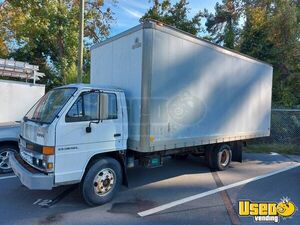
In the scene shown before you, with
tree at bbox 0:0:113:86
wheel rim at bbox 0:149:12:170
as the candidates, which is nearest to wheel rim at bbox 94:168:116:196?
wheel rim at bbox 0:149:12:170

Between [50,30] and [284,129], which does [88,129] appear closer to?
[284,129]

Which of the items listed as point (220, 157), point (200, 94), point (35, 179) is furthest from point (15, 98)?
point (220, 157)

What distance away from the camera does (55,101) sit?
5.15m

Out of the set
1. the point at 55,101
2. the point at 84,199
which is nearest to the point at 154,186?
the point at 84,199

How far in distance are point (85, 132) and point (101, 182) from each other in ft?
3.35

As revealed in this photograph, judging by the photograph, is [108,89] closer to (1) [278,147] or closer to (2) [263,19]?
(1) [278,147]

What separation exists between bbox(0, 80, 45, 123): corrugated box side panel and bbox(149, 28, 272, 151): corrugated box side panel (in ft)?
17.1

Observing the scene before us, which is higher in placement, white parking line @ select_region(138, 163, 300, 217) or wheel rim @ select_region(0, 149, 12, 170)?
wheel rim @ select_region(0, 149, 12, 170)

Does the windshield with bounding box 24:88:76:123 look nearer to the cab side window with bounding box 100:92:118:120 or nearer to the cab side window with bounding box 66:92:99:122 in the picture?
the cab side window with bounding box 66:92:99:122

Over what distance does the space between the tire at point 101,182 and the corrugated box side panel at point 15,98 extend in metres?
4.69

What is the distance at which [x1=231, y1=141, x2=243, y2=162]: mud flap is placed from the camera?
842 cm

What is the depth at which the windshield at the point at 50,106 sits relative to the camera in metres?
4.82

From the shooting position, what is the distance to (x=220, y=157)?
7.76 meters

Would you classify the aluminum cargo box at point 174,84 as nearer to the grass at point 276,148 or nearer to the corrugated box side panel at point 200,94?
the corrugated box side panel at point 200,94
